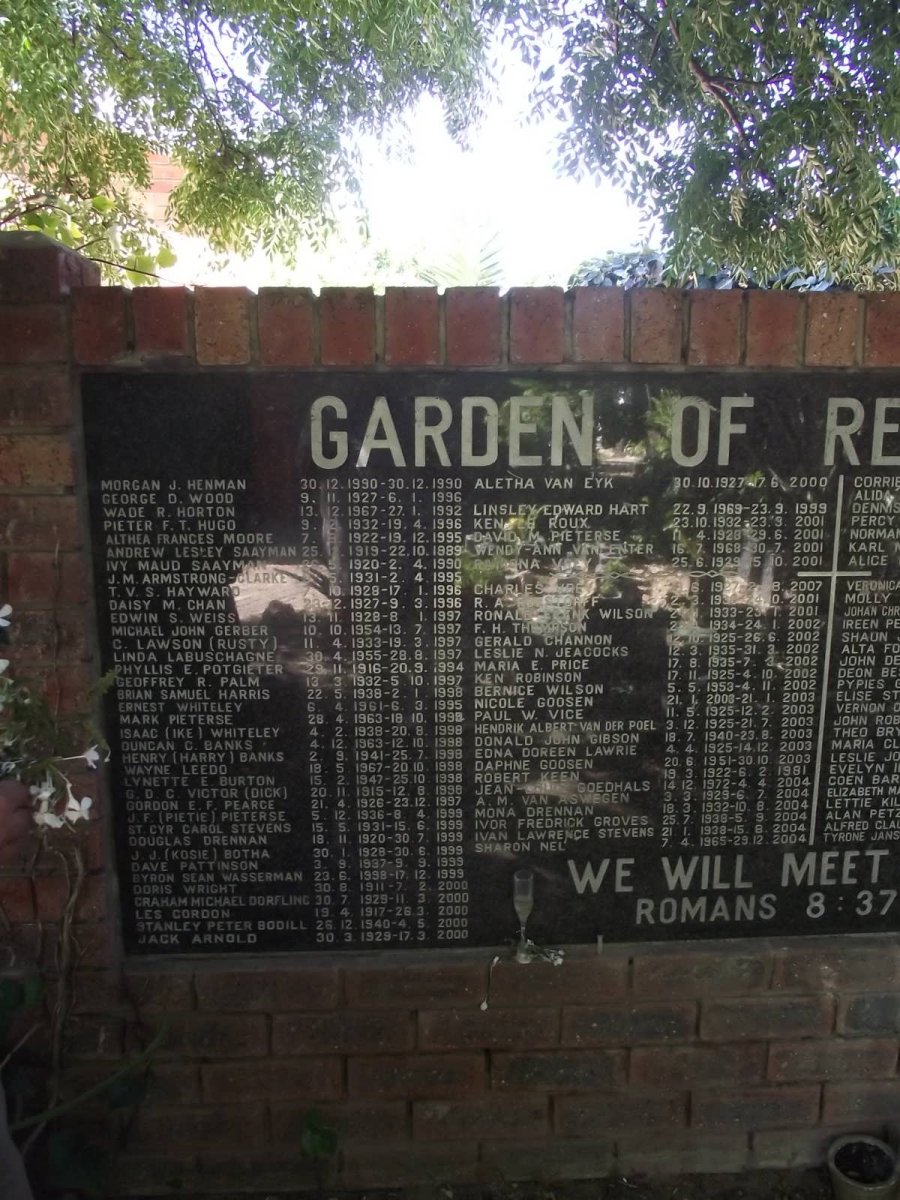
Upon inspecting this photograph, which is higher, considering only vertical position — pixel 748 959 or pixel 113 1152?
pixel 748 959

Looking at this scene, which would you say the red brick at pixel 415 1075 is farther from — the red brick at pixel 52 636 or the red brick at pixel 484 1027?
the red brick at pixel 52 636

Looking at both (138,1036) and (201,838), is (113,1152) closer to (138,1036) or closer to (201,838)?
(138,1036)

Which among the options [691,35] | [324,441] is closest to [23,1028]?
[324,441]

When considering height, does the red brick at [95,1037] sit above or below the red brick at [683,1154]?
above

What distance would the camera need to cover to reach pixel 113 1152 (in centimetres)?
221

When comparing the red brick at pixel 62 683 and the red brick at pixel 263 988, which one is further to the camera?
the red brick at pixel 263 988

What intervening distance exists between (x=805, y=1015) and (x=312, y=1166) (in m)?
1.31

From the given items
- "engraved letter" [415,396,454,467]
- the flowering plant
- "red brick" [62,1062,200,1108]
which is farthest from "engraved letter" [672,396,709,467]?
"red brick" [62,1062,200,1108]

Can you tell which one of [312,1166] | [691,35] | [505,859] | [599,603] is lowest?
[312,1166]

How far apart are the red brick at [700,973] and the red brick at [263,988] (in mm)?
786

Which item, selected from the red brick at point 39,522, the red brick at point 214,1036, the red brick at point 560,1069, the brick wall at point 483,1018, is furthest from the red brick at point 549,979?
the red brick at point 39,522

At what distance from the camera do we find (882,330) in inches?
80.4

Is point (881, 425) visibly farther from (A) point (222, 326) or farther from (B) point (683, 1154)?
(B) point (683, 1154)

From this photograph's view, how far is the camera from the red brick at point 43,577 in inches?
79.1
